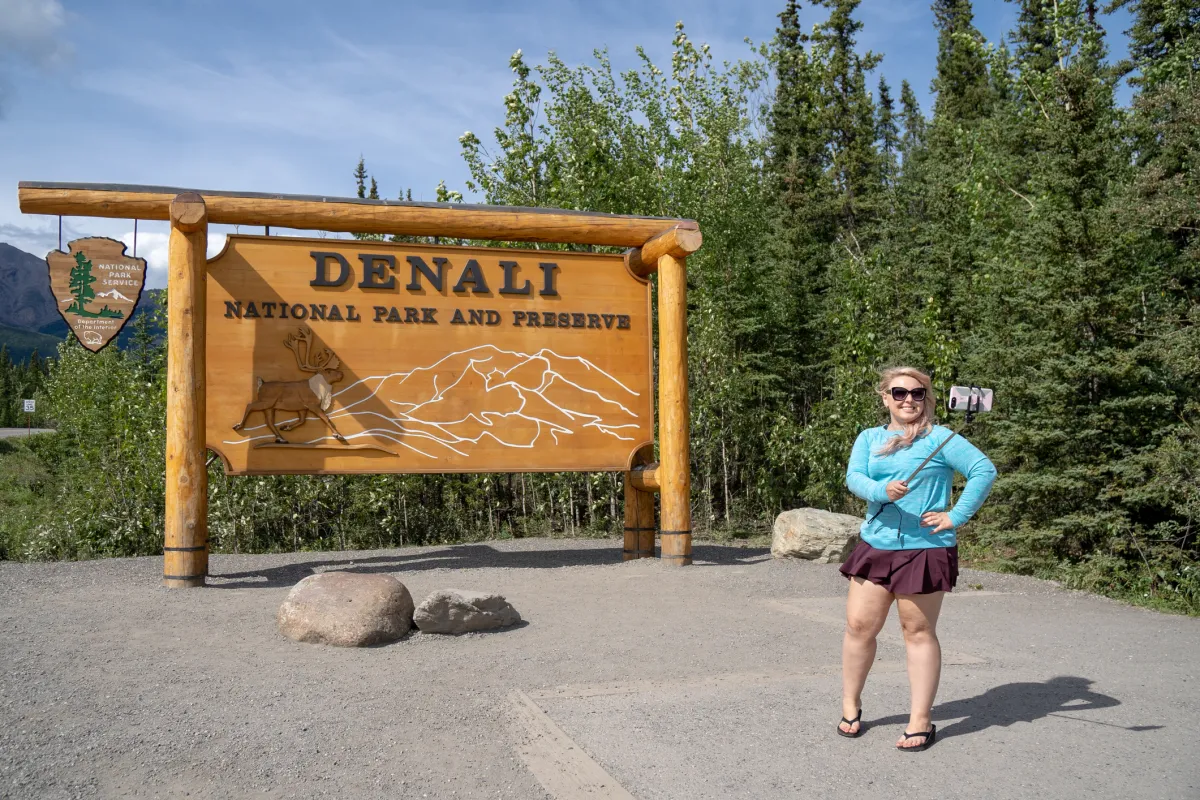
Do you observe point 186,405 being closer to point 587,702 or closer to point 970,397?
point 587,702

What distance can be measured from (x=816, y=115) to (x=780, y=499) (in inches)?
547

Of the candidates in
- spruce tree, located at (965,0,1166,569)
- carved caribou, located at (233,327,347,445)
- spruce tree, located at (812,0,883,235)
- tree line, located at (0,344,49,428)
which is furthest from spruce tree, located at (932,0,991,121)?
tree line, located at (0,344,49,428)

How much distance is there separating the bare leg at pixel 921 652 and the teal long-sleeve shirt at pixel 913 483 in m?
0.25

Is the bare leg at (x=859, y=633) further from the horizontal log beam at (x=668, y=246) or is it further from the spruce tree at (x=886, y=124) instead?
the spruce tree at (x=886, y=124)

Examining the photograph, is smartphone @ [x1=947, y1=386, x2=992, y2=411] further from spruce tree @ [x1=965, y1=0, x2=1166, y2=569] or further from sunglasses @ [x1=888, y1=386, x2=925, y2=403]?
sunglasses @ [x1=888, y1=386, x2=925, y2=403]

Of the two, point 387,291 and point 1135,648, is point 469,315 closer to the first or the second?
point 387,291

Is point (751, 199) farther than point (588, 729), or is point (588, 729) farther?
point (751, 199)

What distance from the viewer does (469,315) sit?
995cm

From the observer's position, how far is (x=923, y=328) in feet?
50.8

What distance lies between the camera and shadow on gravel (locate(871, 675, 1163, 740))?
4.61 metres

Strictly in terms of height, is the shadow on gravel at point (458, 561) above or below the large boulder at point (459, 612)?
below

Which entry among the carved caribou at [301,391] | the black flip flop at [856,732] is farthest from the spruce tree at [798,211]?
the black flip flop at [856,732]

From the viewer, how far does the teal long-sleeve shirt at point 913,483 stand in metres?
4.09

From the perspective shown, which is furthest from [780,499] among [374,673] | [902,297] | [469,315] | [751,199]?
[374,673]
